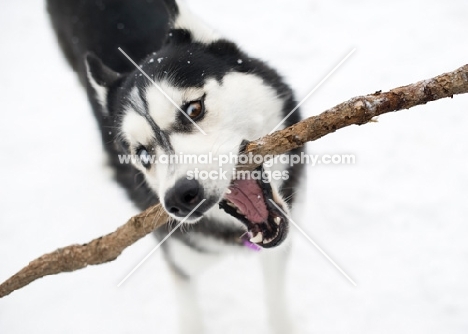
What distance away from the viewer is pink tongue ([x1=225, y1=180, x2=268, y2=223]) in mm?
1854

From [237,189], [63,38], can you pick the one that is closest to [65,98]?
[63,38]

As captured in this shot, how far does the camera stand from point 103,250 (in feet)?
5.95

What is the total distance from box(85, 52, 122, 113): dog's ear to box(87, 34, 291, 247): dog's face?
37mm

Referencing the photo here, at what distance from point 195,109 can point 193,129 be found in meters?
0.09

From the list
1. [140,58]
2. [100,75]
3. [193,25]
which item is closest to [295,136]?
[193,25]

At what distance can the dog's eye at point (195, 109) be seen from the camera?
5.99 feet

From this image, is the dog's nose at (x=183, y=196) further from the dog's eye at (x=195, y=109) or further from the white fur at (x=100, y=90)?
the white fur at (x=100, y=90)

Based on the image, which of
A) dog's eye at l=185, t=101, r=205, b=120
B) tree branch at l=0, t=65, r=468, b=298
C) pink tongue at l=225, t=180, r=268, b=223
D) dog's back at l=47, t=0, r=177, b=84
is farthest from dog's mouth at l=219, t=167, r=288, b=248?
dog's back at l=47, t=0, r=177, b=84

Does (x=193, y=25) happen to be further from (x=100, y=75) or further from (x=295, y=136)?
(x=295, y=136)

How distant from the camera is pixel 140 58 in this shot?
8.43 ft

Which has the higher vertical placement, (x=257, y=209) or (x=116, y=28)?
(x=116, y=28)

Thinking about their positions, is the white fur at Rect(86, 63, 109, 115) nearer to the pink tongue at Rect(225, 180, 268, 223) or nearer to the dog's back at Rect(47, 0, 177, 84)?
the dog's back at Rect(47, 0, 177, 84)

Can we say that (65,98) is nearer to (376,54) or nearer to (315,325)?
(376,54)

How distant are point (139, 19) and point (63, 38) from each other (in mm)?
841
